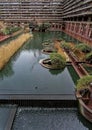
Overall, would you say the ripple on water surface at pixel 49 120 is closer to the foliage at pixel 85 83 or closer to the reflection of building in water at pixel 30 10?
the foliage at pixel 85 83

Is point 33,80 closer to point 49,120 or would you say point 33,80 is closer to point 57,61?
point 57,61

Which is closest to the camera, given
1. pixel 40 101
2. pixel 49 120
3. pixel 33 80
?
pixel 49 120

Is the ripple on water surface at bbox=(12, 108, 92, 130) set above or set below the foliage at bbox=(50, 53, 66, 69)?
below

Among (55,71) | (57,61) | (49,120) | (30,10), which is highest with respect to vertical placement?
(30,10)

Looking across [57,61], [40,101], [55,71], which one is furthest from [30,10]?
[40,101]

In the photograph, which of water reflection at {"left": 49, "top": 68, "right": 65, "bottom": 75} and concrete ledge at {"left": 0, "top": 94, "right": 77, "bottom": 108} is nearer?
concrete ledge at {"left": 0, "top": 94, "right": 77, "bottom": 108}

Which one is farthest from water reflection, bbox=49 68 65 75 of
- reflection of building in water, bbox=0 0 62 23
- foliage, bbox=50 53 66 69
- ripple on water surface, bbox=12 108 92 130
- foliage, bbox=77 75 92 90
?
reflection of building in water, bbox=0 0 62 23

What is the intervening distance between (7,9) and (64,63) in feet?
286

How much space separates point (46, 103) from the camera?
11219 mm

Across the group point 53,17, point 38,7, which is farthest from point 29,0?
point 53,17

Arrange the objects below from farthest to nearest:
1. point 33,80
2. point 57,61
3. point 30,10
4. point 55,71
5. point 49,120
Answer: point 30,10, point 57,61, point 55,71, point 33,80, point 49,120

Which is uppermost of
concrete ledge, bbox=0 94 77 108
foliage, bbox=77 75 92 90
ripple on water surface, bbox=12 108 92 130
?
foliage, bbox=77 75 92 90

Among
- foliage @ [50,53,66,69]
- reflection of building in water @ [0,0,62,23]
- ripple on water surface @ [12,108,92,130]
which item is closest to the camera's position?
ripple on water surface @ [12,108,92,130]

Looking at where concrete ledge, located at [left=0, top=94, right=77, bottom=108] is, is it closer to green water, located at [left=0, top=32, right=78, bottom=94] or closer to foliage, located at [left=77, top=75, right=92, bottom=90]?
foliage, located at [left=77, top=75, right=92, bottom=90]
